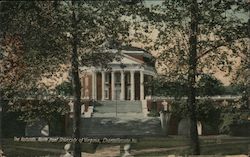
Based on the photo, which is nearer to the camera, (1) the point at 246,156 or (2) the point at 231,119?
(1) the point at 246,156

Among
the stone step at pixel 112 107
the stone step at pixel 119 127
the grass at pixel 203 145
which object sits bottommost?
the grass at pixel 203 145

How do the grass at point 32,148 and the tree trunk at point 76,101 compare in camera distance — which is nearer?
the tree trunk at point 76,101

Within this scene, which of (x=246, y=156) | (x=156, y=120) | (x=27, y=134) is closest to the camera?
(x=246, y=156)

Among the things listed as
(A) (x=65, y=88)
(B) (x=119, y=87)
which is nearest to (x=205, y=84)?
(A) (x=65, y=88)

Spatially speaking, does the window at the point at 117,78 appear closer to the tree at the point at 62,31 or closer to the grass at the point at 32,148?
the grass at the point at 32,148

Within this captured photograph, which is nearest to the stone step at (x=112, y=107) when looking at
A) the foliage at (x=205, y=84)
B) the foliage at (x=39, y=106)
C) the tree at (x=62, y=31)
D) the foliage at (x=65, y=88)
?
the foliage at (x=65, y=88)

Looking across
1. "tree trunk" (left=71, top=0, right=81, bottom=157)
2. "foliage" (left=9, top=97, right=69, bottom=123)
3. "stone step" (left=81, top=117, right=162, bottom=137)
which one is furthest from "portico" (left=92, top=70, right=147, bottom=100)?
"tree trunk" (left=71, top=0, right=81, bottom=157)

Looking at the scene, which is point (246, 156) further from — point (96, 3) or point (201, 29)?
point (96, 3)

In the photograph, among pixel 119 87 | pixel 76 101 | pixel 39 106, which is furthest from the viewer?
pixel 119 87

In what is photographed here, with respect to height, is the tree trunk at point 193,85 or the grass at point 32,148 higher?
the tree trunk at point 193,85

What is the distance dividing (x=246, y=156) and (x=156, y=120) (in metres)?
9.88

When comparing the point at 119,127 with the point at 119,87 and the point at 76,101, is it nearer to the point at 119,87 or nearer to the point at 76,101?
the point at 76,101

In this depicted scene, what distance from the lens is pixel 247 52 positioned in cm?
1736

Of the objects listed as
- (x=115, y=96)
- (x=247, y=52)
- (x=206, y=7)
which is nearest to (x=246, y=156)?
(x=247, y=52)
